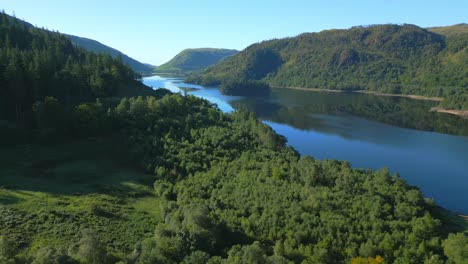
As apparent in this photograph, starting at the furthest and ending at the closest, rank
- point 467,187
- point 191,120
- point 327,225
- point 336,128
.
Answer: point 336,128 → point 191,120 → point 467,187 → point 327,225

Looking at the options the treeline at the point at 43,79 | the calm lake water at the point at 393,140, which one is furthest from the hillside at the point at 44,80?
the calm lake water at the point at 393,140

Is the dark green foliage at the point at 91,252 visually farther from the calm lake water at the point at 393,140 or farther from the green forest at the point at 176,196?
the calm lake water at the point at 393,140

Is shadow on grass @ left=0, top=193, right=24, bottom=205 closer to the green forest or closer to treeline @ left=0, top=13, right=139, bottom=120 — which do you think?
the green forest

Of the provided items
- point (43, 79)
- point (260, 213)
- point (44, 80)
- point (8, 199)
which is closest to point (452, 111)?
point (260, 213)

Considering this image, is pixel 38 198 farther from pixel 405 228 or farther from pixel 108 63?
pixel 108 63

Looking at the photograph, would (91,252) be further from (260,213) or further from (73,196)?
(73,196)

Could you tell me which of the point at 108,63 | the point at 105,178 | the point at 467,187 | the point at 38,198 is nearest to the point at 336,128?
the point at 467,187
